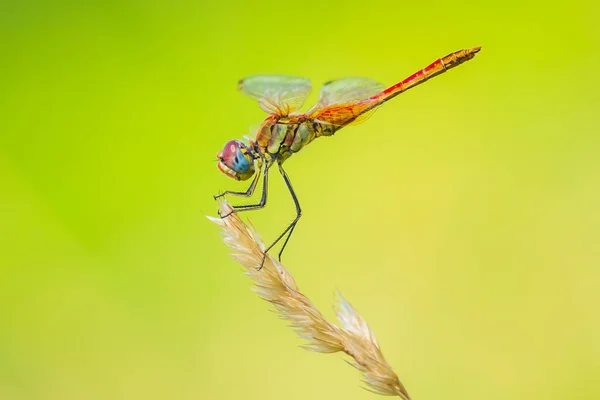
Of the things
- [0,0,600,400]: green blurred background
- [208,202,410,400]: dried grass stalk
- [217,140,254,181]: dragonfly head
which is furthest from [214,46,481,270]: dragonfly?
[0,0,600,400]: green blurred background

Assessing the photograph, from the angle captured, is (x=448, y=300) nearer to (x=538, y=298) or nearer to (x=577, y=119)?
(x=538, y=298)

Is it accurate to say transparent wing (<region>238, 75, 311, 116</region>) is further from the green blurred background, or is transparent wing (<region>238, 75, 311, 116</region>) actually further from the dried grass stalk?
the green blurred background

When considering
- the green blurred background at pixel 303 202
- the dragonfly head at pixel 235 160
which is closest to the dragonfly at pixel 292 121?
the dragonfly head at pixel 235 160

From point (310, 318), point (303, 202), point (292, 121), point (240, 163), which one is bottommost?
point (310, 318)

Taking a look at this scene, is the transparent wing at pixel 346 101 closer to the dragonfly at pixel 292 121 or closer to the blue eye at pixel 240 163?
the dragonfly at pixel 292 121

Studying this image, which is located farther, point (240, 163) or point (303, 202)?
point (303, 202)

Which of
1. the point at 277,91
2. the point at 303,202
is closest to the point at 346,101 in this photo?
the point at 277,91

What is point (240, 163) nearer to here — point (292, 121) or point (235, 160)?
point (235, 160)
